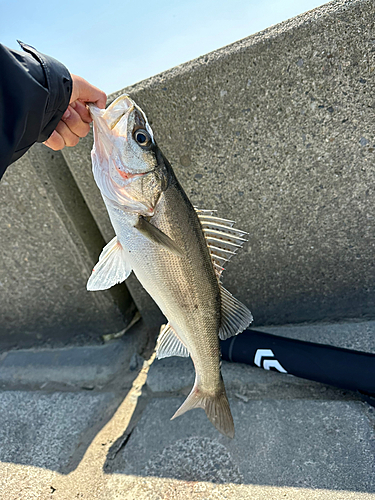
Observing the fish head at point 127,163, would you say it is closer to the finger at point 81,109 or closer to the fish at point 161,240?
the fish at point 161,240

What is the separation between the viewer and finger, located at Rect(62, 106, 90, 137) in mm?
1829

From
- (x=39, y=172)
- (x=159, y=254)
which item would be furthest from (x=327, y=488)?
(x=39, y=172)

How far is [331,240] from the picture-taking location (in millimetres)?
2436

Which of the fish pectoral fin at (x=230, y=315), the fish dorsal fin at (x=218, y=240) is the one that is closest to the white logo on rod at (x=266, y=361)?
the fish pectoral fin at (x=230, y=315)

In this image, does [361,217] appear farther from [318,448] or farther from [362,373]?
[318,448]

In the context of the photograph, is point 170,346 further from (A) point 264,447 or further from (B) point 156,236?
(A) point 264,447

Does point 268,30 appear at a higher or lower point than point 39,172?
higher

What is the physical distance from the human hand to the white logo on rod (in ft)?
5.83

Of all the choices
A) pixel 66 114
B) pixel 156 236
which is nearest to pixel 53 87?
pixel 66 114

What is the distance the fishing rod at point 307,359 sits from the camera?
77.7 inches

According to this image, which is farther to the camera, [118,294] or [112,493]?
[118,294]

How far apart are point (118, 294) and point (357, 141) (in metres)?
2.25

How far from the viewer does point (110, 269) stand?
5.51 feet

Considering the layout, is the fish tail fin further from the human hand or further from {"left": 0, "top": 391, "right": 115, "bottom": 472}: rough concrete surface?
the human hand
